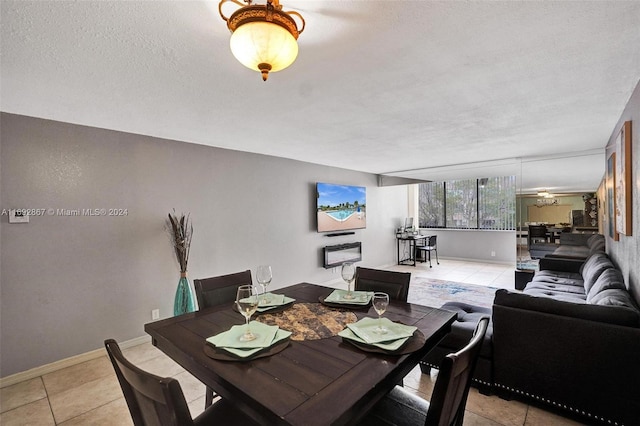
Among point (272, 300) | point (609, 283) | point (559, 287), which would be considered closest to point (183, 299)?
point (272, 300)

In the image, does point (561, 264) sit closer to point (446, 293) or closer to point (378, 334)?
point (446, 293)

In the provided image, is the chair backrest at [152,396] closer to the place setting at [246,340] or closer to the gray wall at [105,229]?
the place setting at [246,340]

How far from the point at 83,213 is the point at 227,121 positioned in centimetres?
166

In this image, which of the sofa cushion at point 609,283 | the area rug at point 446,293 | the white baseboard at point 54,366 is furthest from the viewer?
the area rug at point 446,293

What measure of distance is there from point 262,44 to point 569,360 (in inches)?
99.5

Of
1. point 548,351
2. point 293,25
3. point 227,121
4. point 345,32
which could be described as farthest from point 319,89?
point 548,351

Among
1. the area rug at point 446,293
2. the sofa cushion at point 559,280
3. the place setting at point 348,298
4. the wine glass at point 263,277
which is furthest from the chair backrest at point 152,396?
the sofa cushion at point 559,280

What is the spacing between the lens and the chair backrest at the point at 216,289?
2.08 metres

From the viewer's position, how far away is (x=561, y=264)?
4375mm

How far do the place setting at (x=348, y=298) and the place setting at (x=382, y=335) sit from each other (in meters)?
0.29

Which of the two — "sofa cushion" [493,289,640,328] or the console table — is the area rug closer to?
the console table

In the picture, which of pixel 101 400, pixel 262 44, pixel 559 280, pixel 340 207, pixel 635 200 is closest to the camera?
pixel 262 44

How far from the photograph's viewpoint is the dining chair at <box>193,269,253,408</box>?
2082 millimetres

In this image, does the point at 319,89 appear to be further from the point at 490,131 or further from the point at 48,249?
the point at 48,249
